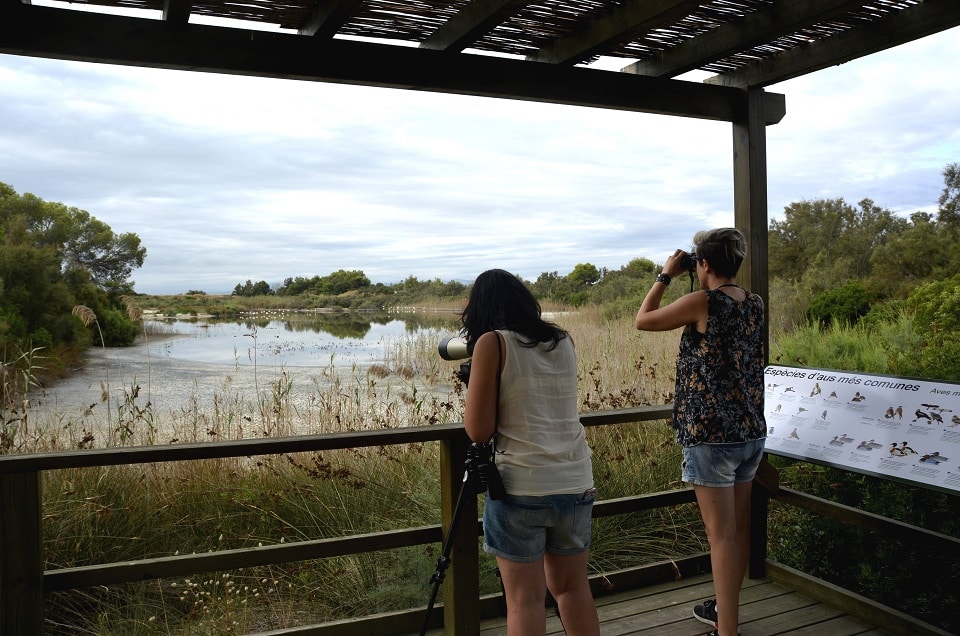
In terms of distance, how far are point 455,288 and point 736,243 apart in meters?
6.09

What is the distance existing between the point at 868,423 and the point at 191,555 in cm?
251

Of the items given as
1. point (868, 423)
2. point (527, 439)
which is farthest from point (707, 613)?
point (527, 439)

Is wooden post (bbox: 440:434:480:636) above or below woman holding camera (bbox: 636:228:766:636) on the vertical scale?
below

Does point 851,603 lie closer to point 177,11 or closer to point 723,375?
point 723,375

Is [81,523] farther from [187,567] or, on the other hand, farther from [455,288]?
[455,288]

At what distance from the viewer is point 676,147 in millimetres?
14734

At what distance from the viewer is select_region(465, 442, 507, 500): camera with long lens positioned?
72.6 inches

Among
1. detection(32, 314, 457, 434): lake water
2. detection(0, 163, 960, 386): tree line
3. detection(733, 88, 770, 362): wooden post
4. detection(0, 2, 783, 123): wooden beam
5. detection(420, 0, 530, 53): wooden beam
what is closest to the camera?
detection(0, 2, 783, 123): wooden beam

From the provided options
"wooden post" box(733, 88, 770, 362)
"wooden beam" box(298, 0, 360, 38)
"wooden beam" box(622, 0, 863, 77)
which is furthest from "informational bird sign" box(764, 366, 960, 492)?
"wooden beam" box(298, 0, 360, 38)

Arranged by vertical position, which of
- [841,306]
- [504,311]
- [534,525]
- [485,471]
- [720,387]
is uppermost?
[504,311]

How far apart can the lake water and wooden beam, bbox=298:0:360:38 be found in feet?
9.93

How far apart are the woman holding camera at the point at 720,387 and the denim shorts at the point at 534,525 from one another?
71cm

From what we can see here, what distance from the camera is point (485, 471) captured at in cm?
186

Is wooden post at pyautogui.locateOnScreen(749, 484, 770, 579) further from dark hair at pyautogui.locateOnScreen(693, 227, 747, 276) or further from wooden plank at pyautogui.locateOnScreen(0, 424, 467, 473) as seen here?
wooden plank at pyautogui.locateOnScreen(0, 424, 467, 473)
